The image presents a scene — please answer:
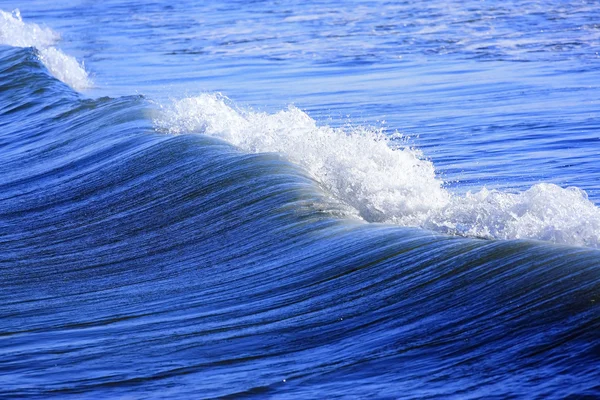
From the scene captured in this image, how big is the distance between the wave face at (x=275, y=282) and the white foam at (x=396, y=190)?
26 mm

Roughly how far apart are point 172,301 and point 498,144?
19.6ft

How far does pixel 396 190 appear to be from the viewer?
8219 millimetres

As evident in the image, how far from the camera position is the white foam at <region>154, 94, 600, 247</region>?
676 centimetres

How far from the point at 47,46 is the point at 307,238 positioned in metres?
19.6

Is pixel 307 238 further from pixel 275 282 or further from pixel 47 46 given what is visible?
pixel 47 46

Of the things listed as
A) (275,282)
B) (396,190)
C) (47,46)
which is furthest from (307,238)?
(47,46)

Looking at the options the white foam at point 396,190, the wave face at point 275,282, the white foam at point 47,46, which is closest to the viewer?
the wave face at point 275,282

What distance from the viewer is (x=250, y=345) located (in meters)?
5.25

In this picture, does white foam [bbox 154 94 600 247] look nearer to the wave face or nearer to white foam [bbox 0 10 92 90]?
the wave face

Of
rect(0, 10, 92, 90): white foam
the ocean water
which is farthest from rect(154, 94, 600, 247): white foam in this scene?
rect(0, 10, 92, 90): white foam

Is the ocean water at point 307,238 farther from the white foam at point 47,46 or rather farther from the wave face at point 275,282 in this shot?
the white foam at point 47,46

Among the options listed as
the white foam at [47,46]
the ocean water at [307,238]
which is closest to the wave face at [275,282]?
the ocean water at [307,238]

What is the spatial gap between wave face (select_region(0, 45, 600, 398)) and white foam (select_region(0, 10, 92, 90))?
793cm

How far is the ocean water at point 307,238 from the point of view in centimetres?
483
